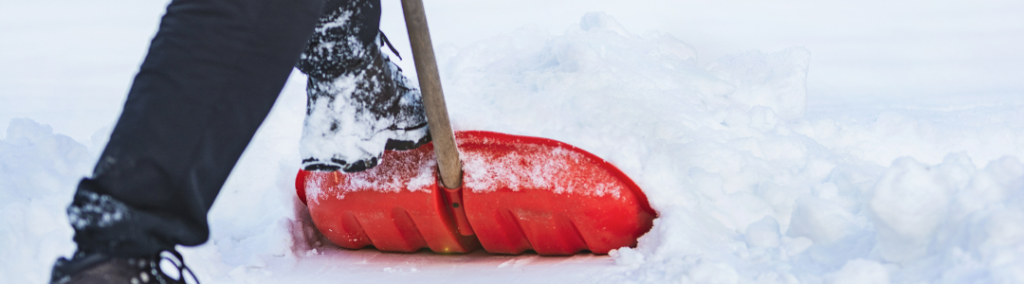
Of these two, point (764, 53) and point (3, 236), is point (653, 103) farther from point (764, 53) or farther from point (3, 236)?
point (3, 236)

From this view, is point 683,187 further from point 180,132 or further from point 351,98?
point 180,132

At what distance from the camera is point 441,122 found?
1.03 metres

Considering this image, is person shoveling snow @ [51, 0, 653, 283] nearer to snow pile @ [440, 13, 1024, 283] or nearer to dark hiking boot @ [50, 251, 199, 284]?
dark hiking boot @ [50, 251, 199, 284]

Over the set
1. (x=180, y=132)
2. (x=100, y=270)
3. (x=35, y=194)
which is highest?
(x=180, y=132)

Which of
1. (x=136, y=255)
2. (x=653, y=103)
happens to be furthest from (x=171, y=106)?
(x=653, y=103)

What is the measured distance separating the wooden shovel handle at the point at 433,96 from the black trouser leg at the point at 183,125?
1.04ft

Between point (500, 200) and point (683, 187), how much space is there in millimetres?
335

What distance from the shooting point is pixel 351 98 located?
3.31 ft

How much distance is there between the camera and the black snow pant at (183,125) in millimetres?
562

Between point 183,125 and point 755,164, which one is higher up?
point 183,125

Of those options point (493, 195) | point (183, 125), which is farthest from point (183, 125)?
point (493, 195)

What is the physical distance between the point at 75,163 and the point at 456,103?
795 millimetres

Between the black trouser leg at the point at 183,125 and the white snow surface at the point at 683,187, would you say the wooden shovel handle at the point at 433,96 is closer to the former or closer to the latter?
A: the white snow surface at the point at 683,187

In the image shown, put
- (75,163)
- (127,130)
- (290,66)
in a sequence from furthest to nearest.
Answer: (75,163)
(290,66)
(127,130)
